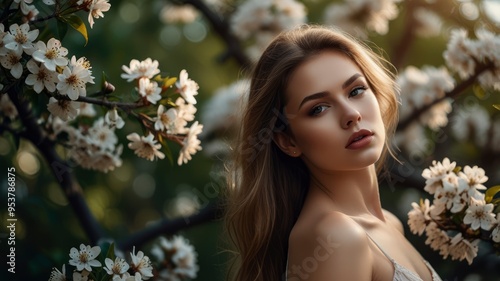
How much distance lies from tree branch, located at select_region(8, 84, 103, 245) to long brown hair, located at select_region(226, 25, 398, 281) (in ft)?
2.62

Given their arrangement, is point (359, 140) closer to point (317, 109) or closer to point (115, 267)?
point (317, 109)

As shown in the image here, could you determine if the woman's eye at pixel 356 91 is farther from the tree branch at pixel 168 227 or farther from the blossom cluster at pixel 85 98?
the tree branch at pixel 168 227

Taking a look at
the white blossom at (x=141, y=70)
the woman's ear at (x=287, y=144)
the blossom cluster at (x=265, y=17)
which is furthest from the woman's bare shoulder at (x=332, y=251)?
the blossom cluster at (x=265, y=17)

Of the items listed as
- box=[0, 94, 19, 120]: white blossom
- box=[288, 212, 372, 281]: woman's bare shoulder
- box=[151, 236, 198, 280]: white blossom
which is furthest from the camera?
box=[151, 236, 198, 280]: white blossom

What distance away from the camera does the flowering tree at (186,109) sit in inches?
82.2

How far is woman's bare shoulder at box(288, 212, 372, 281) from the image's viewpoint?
6.51 ft

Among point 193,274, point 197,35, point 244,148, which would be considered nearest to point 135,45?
point 197,35

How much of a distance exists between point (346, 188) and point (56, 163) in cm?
125

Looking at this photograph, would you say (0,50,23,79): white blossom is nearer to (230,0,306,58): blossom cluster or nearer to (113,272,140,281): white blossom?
(113,272,140,281): white blossom

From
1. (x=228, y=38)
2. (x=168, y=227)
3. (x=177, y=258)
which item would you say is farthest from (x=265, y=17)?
(x=177, y=258)

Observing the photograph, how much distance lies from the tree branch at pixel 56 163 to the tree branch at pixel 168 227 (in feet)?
0.86

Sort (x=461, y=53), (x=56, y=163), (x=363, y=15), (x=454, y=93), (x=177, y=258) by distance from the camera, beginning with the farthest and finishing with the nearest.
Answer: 1. (x=363, y=15)
2. (x=454, y=93)
3. (x=177, y=258)
4. (x=461, y=53)
5. (x=56, y=163)

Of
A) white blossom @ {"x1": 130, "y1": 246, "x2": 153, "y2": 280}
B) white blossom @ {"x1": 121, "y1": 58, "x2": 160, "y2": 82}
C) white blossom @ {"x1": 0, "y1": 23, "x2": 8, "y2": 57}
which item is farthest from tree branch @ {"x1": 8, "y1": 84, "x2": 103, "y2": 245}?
white blossom @ {"x1": 130, "y1": 246, "x2": 153, "y2": 280}

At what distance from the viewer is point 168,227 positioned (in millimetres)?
3369
